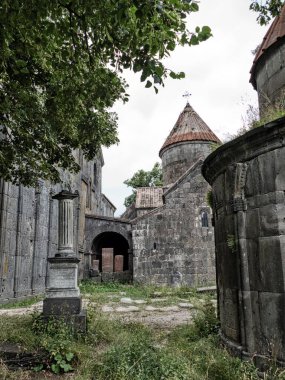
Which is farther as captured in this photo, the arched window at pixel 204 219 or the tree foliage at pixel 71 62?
the arched window at pixel 204 219

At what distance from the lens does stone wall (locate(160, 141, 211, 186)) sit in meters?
21.6

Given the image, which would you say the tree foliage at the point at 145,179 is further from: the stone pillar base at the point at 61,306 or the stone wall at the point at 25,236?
the stone pillar base at the point at 61,306

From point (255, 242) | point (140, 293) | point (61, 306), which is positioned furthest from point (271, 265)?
point (140, 293)

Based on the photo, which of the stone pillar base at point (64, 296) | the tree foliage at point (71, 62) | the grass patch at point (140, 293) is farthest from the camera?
the grass patch at point (140, 293)

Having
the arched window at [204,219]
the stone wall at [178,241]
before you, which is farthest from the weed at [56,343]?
the arched window at [204,219]

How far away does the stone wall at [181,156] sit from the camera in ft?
70.9

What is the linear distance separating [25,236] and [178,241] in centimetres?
712

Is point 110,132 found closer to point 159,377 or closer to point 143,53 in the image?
point 143,53

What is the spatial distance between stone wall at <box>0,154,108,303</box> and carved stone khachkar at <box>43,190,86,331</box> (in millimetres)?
763

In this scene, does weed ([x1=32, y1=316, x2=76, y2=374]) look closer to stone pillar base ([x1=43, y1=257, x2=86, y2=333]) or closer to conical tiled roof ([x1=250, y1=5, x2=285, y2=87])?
stone pillar base ([x1=43, y1=257, x2=86, y2=333])

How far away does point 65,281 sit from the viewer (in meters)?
7.05

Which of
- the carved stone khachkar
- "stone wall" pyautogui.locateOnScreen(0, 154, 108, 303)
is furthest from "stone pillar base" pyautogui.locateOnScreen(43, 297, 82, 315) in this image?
"stone wall" pyautogui.locateOnScreen(0, 154, 108, 303)

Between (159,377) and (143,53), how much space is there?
12.2 feet

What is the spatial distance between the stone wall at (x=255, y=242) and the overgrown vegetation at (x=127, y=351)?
0.37 m
